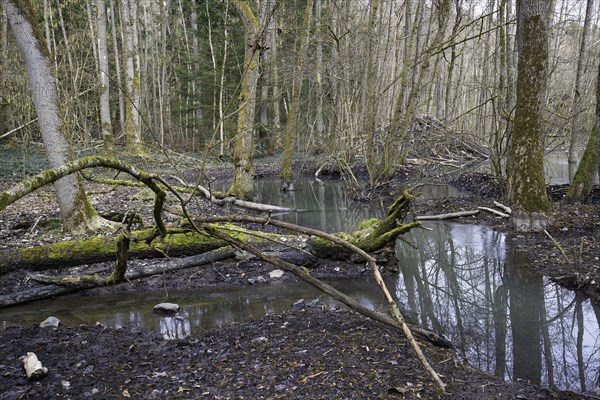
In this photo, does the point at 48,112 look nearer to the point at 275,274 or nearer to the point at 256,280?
the point at 256,280

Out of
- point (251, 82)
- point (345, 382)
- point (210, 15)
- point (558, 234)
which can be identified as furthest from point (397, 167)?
point (345, 382)

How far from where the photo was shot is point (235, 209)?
1151 centimetres

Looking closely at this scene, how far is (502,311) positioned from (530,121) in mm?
4294

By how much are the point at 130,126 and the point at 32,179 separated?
56.9ft

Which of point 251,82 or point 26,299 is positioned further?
point 251,82

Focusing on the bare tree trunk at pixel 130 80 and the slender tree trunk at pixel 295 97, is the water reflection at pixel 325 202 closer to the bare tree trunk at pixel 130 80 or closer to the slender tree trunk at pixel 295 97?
the slender tree trunk at pixel 295 97

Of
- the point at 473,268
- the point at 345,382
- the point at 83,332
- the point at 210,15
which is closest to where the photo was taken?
the point at 345,382

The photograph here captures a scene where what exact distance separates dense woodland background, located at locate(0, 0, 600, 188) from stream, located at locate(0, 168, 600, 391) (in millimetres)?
2769

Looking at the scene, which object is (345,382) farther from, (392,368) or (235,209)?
(235,209)

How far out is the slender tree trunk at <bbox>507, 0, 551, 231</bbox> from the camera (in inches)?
332

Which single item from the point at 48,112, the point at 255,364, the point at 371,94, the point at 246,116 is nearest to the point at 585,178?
the point at 371,94

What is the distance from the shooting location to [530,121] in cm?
873

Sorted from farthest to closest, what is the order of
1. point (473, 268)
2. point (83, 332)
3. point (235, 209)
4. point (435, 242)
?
point (235, 209) → point (435, 242) → point (473, 268) → point (83, 332)

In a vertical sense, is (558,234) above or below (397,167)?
below
